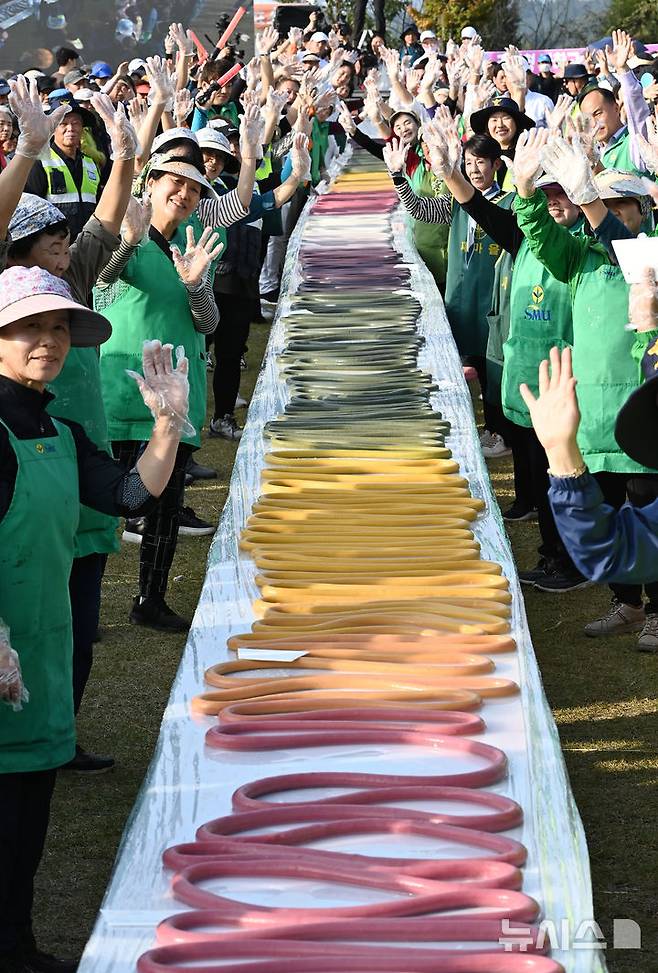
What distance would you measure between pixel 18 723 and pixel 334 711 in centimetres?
88

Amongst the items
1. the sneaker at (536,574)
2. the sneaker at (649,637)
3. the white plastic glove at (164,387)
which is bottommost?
the sneaker at (536,574)

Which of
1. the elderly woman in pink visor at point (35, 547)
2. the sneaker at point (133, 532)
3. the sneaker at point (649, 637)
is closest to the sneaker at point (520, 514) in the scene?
the sneaker at point (649, 637)

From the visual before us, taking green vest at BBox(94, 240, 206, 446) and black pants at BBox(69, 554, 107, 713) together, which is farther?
green vest at BBox(94, 240, 206, 446)

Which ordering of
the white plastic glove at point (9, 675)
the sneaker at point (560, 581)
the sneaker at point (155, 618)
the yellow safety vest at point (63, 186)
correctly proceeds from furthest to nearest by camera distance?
the yellow safety vest at point (63, 186)
the sneaker at point (560, 581)
the sneaker at point (155, 618)
the white plastic glove at point (9, 675)

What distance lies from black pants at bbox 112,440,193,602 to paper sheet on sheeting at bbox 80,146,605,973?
867 millimetres

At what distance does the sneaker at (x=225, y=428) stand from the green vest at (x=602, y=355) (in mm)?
3765

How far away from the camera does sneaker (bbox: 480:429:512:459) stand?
30.3 feet

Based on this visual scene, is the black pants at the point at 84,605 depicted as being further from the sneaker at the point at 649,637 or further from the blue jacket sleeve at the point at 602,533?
the sneaker at the point at 649,637

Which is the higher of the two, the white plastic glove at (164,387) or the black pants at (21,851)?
the white plastic glove at (164,387)

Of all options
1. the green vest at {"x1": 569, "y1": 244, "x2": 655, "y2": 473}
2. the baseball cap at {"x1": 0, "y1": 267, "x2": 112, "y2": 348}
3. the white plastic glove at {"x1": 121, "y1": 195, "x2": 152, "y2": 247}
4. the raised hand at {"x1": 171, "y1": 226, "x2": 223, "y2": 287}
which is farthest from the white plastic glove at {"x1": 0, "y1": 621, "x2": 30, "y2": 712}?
the green vest at {"x1": 569, "y1": 244, "x2": 655, "y2": 473}

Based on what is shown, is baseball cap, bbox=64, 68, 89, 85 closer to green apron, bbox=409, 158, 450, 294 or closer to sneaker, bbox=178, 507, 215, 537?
green apron, bbox=409, 158, 450, 294

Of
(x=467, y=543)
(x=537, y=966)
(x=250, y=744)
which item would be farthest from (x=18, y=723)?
(x=467, y=543)

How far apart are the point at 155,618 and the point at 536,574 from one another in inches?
77.4

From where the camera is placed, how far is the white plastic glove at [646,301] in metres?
4.62
